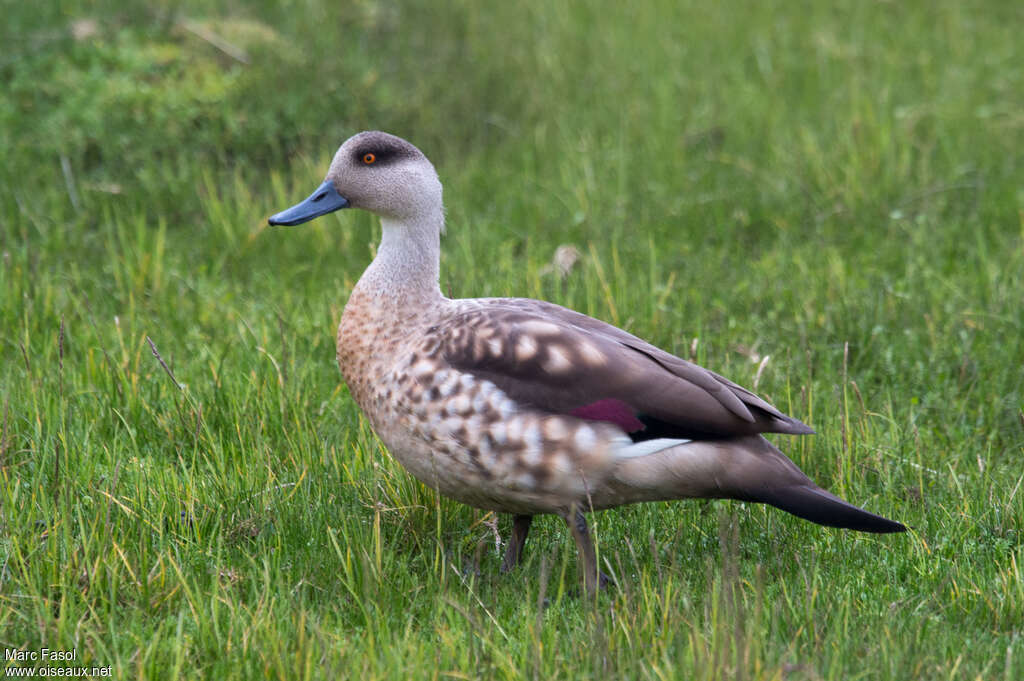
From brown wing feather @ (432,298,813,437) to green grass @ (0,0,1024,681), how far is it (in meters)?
0.34

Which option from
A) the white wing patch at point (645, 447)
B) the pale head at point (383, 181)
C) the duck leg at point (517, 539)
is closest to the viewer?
the white wing patch at point (645, 447)

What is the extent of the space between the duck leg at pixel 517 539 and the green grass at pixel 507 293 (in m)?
0.09

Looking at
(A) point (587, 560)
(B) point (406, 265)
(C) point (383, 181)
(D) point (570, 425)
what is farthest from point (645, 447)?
(C) point (383, 181)

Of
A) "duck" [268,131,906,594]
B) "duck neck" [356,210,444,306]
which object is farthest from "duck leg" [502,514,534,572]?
"duck neck" [356,210,444,306]

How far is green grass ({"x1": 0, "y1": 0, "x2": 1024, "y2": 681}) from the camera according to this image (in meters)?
3.15

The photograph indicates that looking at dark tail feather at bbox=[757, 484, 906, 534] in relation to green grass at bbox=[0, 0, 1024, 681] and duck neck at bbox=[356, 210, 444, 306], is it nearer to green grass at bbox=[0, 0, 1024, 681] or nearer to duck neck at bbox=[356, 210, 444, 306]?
green grass at bbox=[0, 0, 1024, 681]

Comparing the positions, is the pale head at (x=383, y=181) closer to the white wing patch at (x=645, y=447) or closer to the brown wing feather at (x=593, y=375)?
the brown wing feather at (x=593, y=375)

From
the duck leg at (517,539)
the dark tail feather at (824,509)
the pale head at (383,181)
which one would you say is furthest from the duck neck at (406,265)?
the dark tail feather at (824,509)

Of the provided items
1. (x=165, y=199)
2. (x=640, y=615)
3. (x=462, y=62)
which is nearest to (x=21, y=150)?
(x=165, y=199)

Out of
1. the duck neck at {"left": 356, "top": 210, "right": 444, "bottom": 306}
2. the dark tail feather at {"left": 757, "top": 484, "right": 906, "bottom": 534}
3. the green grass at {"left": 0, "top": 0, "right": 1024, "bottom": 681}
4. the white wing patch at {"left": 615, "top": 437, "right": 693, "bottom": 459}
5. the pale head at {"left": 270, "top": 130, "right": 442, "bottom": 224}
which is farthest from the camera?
the pale head at {"left": 270, "top": 130, "right": 442, "bottom": 224}

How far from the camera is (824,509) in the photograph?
3.37 metres

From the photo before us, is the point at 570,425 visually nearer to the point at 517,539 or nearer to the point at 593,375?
the point at 593,375

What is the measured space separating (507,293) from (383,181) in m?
1.30

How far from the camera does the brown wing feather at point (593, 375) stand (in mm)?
3479
